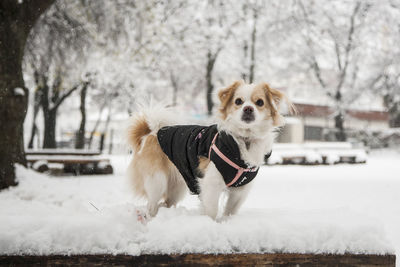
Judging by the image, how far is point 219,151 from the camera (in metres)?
2.40

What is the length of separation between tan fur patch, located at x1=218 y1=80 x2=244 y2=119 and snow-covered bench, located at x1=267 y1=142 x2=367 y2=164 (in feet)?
38.7

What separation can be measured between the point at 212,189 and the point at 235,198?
0.25 meters

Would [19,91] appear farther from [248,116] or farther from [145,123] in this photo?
[248,116]

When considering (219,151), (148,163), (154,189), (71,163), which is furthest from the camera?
(71,163)

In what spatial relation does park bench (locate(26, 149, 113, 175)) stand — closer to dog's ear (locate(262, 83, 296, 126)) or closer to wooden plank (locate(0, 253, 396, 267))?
dog's ear (locate(262, 83, 296, 126))

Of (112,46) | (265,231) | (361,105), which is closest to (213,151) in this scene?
(265,231)

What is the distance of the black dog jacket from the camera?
94.0 inches

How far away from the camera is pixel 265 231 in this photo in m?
1.96

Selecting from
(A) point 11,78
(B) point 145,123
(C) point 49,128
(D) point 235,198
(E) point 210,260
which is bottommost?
(C) point 49,128

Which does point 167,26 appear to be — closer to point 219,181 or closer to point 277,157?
point 277,157

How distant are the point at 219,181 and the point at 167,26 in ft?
34.4

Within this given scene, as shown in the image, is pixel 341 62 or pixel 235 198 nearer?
pixel 235 198

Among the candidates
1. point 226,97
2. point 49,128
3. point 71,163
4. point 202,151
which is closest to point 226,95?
point 226,97

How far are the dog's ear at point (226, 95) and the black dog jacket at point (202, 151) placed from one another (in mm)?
168
